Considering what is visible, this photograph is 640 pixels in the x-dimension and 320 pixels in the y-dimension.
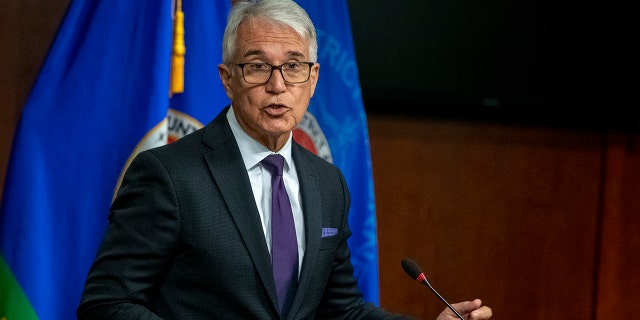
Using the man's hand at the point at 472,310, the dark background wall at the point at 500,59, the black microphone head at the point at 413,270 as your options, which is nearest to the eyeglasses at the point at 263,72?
the black microphone head at the point at 413,270

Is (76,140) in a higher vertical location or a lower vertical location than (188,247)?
higher

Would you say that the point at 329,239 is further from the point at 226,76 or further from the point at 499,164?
the point at 499,164

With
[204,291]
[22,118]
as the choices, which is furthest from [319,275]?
[22,118]

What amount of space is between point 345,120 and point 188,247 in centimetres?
128

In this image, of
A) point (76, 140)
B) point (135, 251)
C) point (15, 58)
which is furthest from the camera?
point (15, 58)

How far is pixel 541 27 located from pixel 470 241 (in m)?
0.96

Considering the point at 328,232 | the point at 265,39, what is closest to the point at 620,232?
the point at 328,232

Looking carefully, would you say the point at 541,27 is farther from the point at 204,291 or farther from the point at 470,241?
the point at 204,291

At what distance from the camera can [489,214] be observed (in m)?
3.56

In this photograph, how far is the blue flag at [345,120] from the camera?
9.20 ft

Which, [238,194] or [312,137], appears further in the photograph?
[312,137]

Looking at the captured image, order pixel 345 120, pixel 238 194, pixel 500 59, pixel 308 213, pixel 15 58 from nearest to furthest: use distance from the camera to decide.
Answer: pixel 238 194 < pixel 308 213 < pixel 15 58 < pixel 345 120 < pixel 500 59

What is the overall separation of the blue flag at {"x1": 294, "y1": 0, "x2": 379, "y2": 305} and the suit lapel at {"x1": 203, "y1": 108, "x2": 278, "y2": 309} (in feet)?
3.46

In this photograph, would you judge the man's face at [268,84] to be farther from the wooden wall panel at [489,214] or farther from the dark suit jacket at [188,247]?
the wooden wall panel at [489,214]
